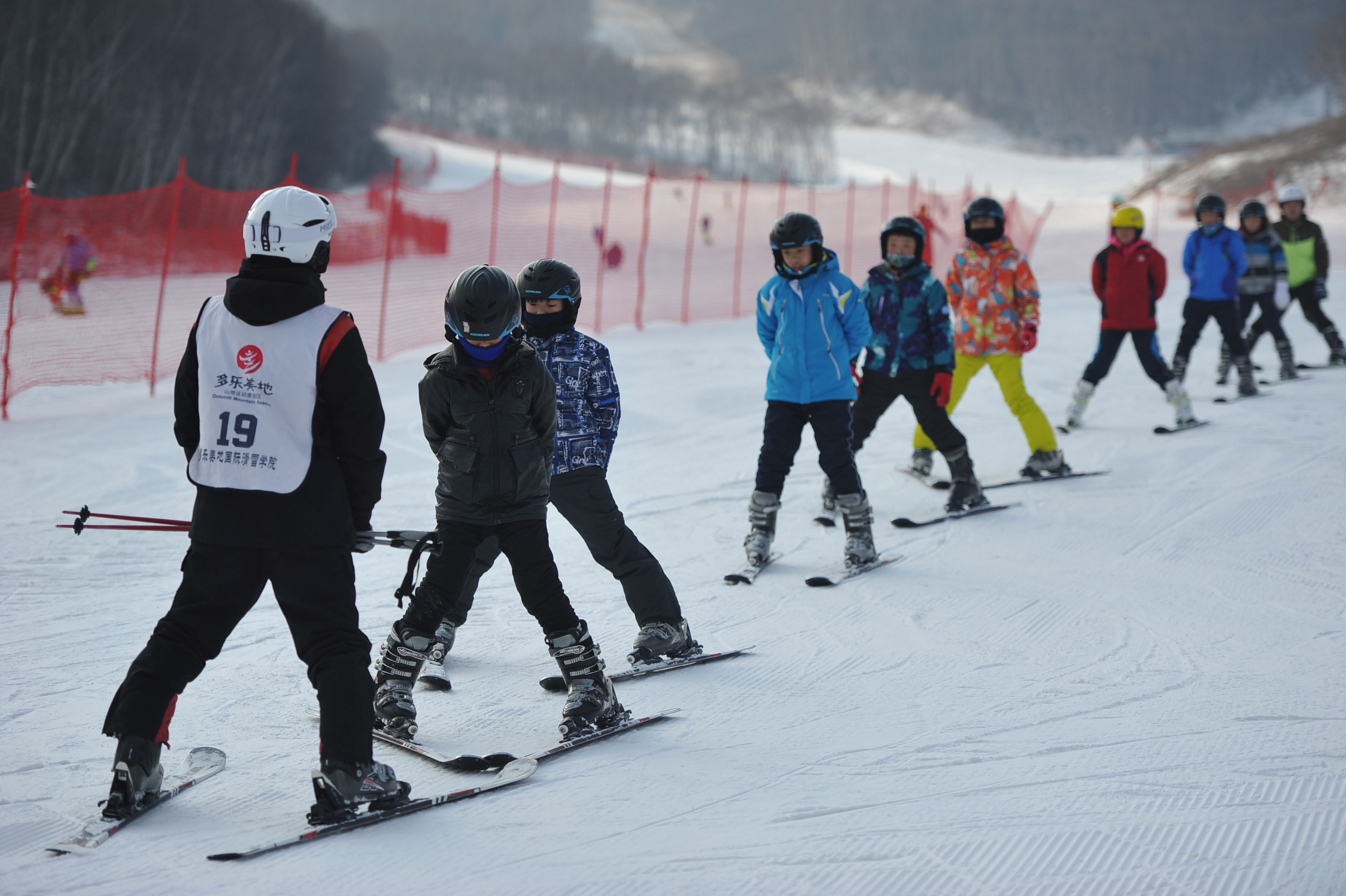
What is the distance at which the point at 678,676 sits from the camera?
158 inches

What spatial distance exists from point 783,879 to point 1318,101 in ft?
394

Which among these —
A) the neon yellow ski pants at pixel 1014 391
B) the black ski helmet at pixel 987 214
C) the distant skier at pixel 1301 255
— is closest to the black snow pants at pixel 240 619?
the neon yellow ski pants at pixel 1014 391

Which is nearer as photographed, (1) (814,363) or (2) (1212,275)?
(1) (814,363)

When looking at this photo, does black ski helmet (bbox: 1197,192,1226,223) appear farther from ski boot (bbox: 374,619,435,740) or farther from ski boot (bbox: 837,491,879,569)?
ski boot (bbox: 374,619,435,740)

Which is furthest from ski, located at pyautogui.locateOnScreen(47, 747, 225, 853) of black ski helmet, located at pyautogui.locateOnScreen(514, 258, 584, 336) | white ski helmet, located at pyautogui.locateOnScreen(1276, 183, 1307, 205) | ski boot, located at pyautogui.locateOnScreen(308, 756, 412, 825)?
white ski helmet, located at pyautogui.locateOnScreen(1276, 183, 1307, 205)

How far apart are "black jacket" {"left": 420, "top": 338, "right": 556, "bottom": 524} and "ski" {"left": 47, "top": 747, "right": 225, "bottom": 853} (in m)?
0.96

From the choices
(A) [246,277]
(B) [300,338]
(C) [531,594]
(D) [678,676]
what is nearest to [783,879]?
(C) [531,594]

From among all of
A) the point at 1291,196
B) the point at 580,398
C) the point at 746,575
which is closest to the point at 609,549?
the point at 580,398

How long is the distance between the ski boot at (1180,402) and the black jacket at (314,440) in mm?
6906

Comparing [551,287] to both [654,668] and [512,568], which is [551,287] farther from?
[654,668]

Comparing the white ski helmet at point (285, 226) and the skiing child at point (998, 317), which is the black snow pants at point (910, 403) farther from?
the white ski helmet at point (285, 226)

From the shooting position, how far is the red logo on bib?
2682mm

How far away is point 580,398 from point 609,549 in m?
0.57

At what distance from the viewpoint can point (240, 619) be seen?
276 cm
